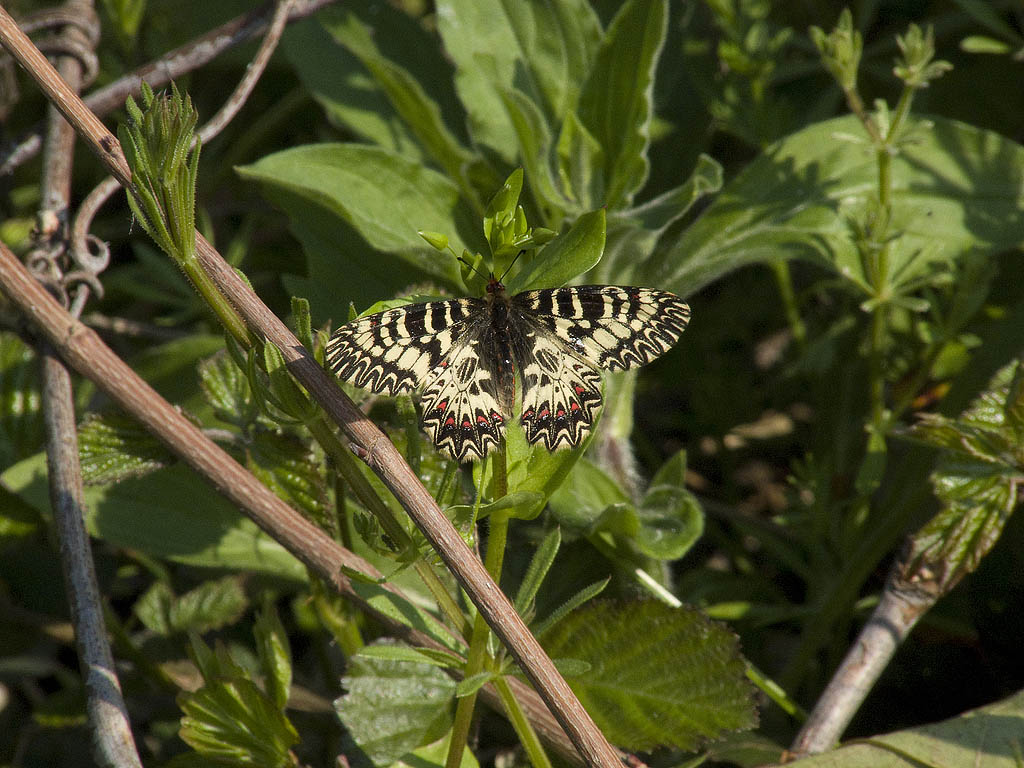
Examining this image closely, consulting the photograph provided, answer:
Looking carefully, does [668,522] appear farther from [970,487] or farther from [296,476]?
[296,476]

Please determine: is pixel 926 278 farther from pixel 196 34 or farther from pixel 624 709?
pixel 196 34

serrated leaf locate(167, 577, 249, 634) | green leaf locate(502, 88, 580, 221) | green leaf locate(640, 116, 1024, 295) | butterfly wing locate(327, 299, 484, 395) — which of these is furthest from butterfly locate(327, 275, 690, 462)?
serrated leaf locate(167, 577, 249, 634)

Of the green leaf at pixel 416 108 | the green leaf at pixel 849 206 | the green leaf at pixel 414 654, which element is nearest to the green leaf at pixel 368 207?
the green leaf at pixel 416 108

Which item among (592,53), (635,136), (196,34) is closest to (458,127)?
(592,53)

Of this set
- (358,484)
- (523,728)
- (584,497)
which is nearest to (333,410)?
(358,484)

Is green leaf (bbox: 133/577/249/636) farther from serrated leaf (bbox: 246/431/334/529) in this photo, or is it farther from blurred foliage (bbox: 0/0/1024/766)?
serrated leaf (bbox: 246/431/334/529)

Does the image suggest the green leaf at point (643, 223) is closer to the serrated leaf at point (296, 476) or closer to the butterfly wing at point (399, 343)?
the butterfly wing at point (399, 343)
